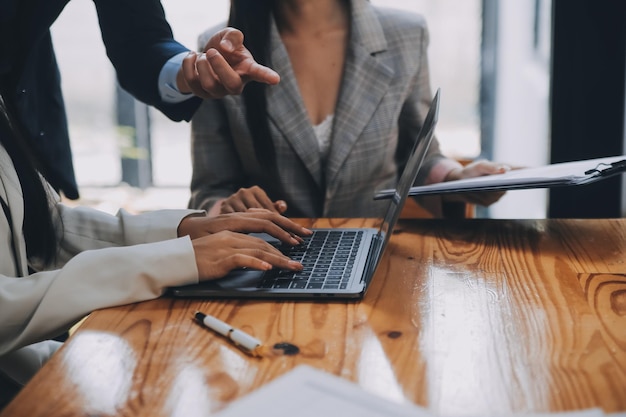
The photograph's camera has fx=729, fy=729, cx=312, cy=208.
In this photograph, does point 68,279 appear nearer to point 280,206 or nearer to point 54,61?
point 280,206

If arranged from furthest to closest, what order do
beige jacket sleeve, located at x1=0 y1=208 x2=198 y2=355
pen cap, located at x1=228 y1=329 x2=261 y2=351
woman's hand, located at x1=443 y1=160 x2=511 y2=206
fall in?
1. woman's hand, located at x1=443 y1=160 x2=511 y2=206
2. beige jacket sleeve, located at x1=0 y1=208 x2=198 y2=355
3. pen cap, located at x1=228 y1=329 x2=261 y2=351

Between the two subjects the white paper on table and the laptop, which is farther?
the laptop

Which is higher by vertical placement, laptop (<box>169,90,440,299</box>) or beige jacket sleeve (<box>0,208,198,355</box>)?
beige jacket sleeve (<box>0,208,198,355</box>)

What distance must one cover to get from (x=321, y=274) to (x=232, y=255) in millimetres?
120

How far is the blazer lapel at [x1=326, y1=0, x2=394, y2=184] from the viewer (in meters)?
1.65

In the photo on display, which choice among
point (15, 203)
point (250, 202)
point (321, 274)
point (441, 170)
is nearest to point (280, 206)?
point (250, 202)

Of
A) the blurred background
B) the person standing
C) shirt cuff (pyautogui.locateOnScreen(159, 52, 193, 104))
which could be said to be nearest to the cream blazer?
the person standing

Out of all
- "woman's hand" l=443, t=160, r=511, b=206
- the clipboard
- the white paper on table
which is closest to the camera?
the white paper on table

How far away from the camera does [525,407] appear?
0.61m

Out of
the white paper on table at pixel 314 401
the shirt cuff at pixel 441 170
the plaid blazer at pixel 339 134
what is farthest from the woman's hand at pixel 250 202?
the white paper on table at pixel 314 401

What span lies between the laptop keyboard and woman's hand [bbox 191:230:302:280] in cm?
2

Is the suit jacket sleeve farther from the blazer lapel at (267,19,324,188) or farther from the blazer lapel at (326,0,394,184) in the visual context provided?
the blazer lapel at (326,0,394,184)

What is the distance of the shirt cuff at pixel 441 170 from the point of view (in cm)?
163

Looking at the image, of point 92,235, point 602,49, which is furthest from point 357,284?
point 602,49
